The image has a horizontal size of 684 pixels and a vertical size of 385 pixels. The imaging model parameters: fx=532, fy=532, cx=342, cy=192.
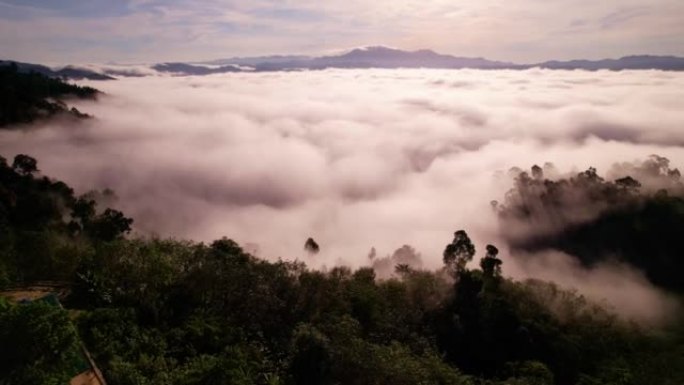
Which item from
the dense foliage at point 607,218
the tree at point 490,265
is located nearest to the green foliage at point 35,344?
the tree at point 490,265

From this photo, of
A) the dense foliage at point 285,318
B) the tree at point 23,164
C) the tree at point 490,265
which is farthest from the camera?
the tree at point 23,164

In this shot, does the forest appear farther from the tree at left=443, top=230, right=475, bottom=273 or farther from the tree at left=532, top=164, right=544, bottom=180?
the tree at left=532, top=164, right=544, bottom=180

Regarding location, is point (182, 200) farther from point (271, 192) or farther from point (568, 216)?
point (568, 216)

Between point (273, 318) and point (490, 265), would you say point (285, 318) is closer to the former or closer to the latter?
point (273, 318)

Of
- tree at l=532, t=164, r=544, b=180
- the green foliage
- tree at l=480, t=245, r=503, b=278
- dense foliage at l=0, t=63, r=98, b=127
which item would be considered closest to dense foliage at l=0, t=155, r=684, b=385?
the green foliage

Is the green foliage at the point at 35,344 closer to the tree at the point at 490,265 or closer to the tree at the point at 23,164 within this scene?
the tree at the point at 490,265

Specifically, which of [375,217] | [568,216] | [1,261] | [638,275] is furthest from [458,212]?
[1,261]

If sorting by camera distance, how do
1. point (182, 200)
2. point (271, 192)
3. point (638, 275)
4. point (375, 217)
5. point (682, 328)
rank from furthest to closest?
1. point (271, 192)
2. point (375, 217)
3. point (182, 200)
4. point (638, 275)
5. point (682, 328)
